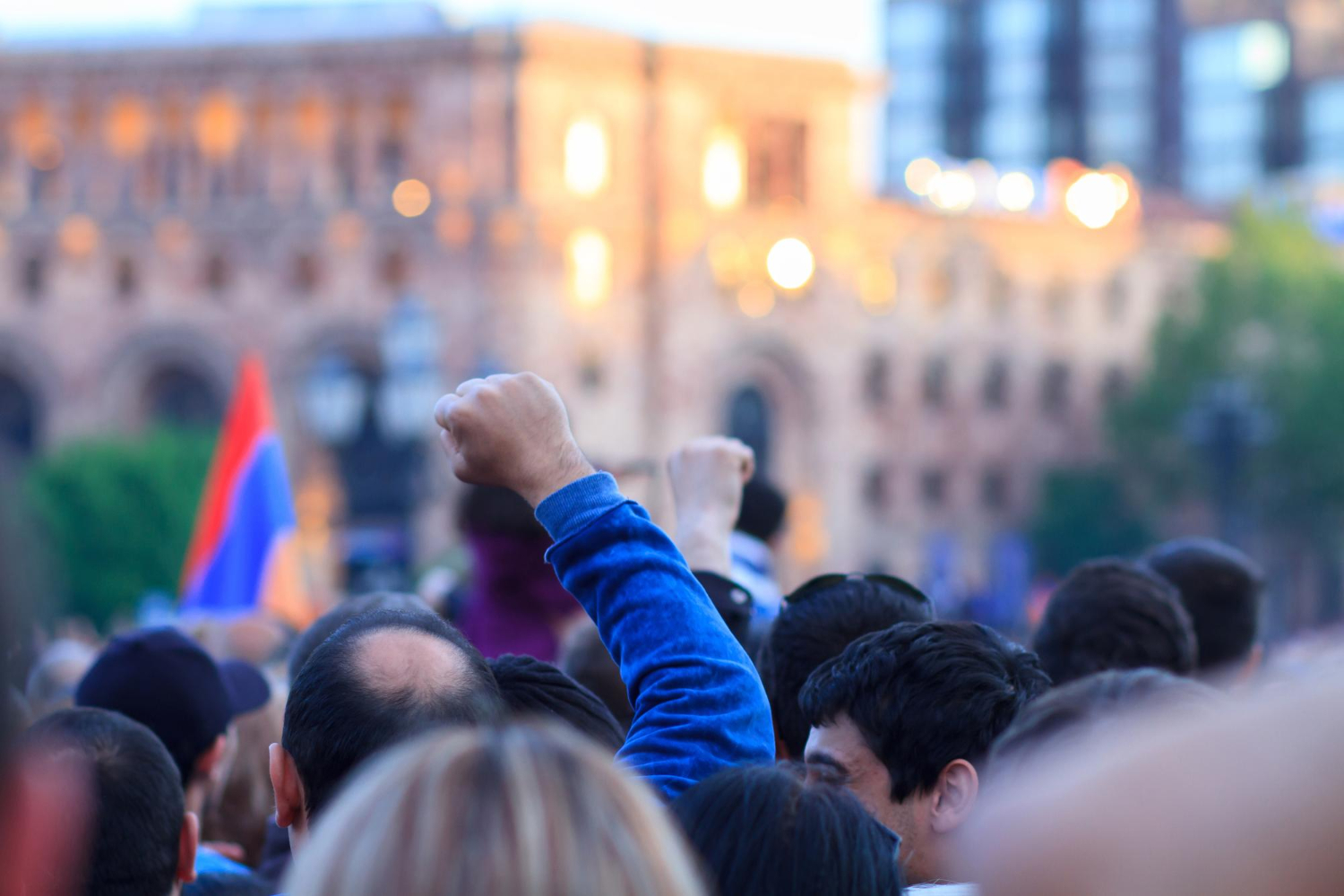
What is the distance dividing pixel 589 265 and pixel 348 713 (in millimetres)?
43041

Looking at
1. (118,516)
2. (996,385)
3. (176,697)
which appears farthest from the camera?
(996,385)

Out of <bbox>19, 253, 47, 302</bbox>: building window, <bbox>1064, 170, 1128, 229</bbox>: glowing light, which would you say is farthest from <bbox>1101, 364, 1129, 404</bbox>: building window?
<bbox>19, 253, 47, 302</bbox>: building window

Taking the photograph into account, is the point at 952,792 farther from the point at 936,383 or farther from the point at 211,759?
the point at 936,383

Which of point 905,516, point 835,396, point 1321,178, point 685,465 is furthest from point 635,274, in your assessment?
point 685,465

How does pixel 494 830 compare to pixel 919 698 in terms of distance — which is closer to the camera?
pixel 494 830

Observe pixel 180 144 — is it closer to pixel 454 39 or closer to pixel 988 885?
pixel 454 39

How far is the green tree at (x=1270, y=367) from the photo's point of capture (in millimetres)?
45844

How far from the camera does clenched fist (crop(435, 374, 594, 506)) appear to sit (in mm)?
2541

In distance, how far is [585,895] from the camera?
4.88ft

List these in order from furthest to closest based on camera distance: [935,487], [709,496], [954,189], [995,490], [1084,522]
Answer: [954,189] < [995,490] < [935,487] < [1084,522] < [709,496]

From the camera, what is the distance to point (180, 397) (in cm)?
4491

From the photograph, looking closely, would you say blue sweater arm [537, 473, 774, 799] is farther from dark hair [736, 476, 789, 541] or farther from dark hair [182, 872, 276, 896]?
dark hair [736, 476, 789, 541]

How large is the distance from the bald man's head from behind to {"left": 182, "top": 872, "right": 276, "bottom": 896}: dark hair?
974 mm

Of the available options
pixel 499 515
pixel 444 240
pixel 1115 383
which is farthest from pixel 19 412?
pixel 499 515
